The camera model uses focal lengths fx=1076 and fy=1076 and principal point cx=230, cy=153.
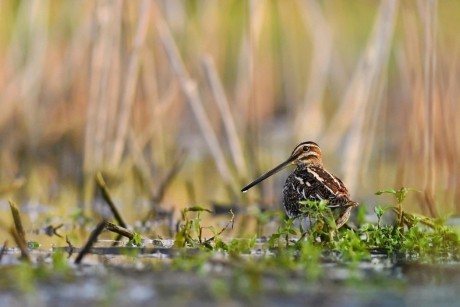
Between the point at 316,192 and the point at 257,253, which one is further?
the point at 316,192

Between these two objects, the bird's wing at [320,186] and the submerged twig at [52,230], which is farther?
the submerged twig at [52,230]

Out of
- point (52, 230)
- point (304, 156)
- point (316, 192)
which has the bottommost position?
point (52, 230)

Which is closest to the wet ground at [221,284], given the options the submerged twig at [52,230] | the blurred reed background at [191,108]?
the submerged twig at [52,230]

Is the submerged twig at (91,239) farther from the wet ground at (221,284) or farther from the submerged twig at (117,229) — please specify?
the submerged twig at (117,229)

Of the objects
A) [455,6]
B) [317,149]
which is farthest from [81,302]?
[455,6]

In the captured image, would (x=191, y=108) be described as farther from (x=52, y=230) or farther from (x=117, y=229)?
(x=117, y=229)

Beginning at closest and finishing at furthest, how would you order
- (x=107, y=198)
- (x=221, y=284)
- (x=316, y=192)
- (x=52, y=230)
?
(x=221, y=284)
(x=316, y=192)
(x=107, y=198)
(x=52, y=230)

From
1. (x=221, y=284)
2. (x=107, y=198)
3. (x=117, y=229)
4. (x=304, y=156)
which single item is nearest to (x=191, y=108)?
(x=304, y=156)
